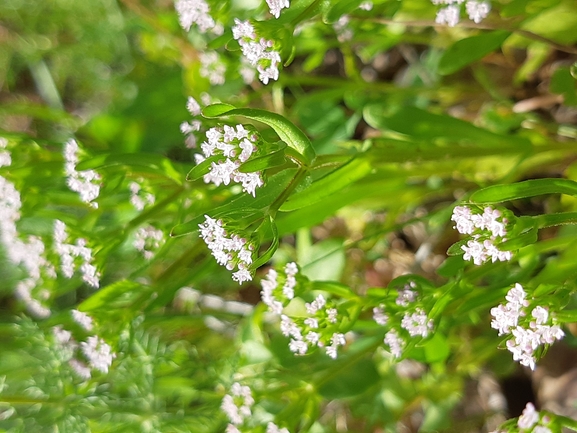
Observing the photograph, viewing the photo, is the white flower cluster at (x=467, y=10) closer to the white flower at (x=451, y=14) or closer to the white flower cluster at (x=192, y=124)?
the white flower at (x=451, y=14)

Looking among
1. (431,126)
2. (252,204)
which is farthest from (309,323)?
(431,126)

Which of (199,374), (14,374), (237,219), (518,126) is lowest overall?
(199,374)

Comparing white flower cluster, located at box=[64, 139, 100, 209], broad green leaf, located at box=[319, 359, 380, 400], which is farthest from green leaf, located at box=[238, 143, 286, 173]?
broad green leaf, located at box=[319, 359, 380, 400]

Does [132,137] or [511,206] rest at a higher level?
[132,137]

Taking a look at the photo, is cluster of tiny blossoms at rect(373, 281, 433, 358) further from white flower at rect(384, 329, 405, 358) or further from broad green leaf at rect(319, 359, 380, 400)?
broad green leaf at rect(319, 359, 380, 400)

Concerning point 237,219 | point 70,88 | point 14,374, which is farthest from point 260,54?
point 70,88

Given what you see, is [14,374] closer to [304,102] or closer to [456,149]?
[304,102]

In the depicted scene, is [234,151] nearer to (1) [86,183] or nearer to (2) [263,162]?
(2) [263,162]
